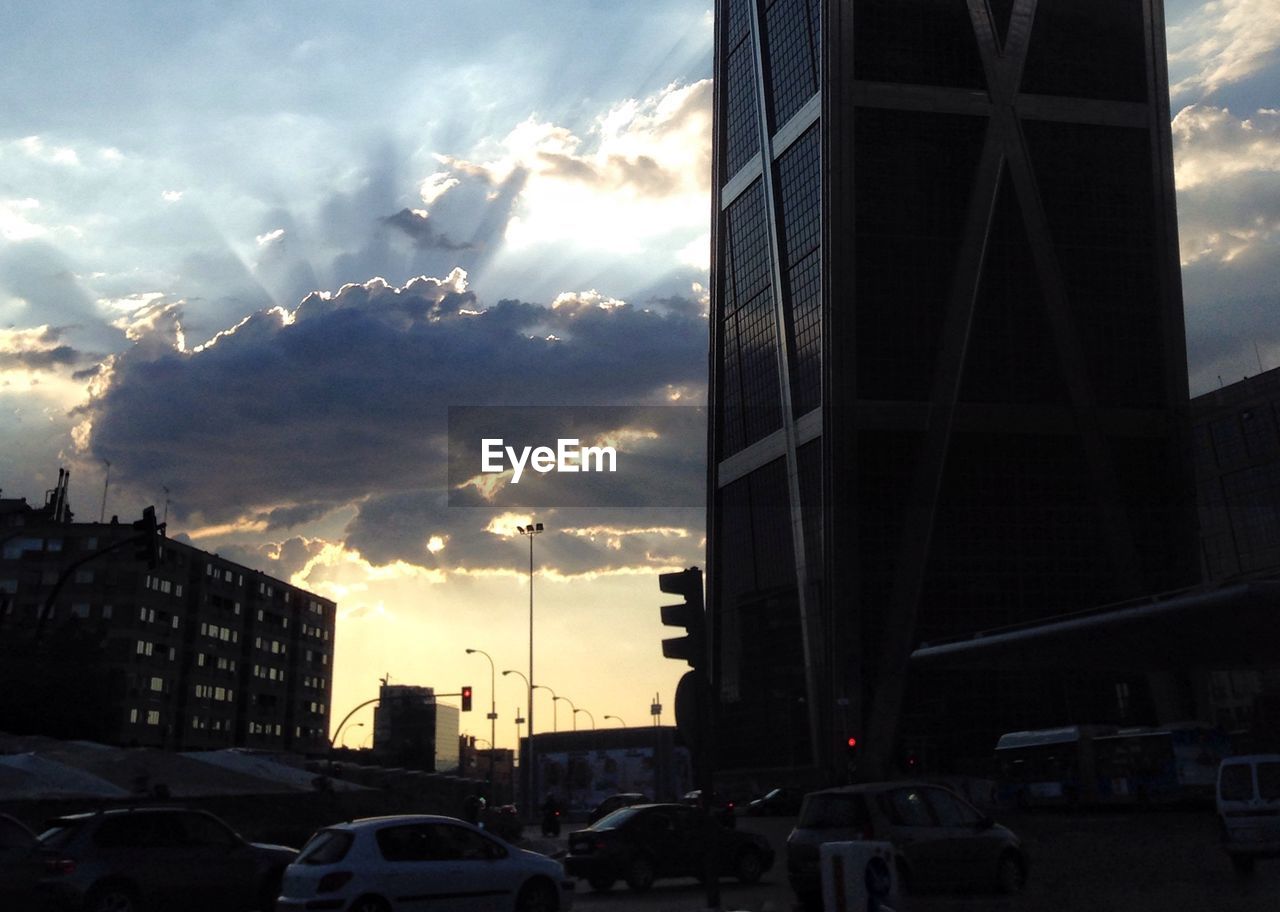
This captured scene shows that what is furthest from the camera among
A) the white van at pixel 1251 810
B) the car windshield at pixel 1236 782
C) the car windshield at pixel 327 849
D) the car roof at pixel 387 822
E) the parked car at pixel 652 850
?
the parked car at pixel 652 850

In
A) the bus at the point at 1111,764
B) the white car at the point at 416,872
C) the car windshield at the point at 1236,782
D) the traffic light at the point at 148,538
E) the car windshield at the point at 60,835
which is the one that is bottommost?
the white car at the point at 416,872

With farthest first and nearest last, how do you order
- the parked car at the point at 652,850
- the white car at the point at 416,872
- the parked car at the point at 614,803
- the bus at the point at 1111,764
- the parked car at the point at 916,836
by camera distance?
1. the bus at the point at 1111,764
2. the parked car at the point at 614,803
3. the parked car at the point at 652,850
4. the parked car at the point at 916,836
5. the white car at the point at 416,872

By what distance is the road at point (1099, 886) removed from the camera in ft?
51.6

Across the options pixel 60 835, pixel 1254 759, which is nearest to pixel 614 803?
pixel 1254 759

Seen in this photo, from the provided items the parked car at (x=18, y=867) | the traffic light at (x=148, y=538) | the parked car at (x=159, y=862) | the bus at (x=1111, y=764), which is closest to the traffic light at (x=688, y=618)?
the parked car at (x=18, y=867)

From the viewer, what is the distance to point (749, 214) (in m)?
103

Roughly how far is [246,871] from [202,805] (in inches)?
579

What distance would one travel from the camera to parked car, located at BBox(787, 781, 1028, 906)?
16438 millimetres

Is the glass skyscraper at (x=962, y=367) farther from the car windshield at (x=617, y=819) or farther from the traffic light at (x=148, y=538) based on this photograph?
the traffic light at (x=148, y=538)

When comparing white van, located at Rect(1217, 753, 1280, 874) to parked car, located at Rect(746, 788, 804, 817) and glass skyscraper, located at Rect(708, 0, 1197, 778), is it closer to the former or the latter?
parked car, located at Rect(746, 788, 804, 817)

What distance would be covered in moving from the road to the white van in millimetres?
429

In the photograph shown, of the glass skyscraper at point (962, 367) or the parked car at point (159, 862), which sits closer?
the parked car at point (159, 862)

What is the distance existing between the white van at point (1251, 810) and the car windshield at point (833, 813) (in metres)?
6.67

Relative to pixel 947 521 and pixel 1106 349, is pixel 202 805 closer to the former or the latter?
pixel 947 521
